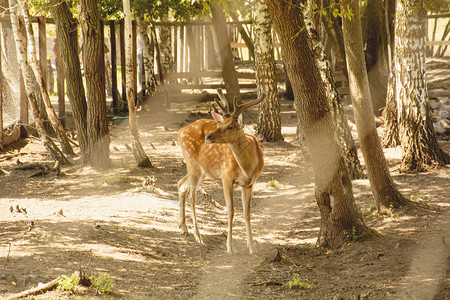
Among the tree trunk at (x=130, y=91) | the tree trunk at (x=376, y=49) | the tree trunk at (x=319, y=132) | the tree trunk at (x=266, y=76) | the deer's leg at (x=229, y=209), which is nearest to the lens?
the tree trunk at (x=319, y=132)

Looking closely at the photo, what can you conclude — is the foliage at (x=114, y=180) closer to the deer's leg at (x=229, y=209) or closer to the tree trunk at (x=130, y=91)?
the tree trunk at (x=130, y=91)

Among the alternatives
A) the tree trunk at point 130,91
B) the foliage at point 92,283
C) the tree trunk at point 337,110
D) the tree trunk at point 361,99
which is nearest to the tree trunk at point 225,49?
the tree trunk at point 130,91

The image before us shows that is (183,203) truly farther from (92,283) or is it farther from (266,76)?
(266,76)

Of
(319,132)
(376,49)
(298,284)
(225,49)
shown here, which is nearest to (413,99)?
(319,132)

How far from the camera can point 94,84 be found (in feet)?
30.8

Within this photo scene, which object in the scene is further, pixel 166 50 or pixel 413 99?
pixel 166 50

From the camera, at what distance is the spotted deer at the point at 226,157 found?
6199 mm

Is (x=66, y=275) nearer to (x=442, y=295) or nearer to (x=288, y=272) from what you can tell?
(x=288, y=272)

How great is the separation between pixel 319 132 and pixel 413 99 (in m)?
3.42

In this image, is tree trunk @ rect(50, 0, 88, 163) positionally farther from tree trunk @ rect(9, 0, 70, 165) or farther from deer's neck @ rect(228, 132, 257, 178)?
deer's neck @ rect(228, 132, 257, 178)

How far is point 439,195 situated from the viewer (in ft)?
25.4

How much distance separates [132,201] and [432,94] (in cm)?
1027

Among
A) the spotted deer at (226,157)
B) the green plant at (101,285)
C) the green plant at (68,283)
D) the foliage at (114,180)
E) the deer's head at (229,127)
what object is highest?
the deer's head at (229,127)

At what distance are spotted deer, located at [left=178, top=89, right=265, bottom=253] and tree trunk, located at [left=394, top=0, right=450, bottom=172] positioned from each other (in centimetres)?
338
